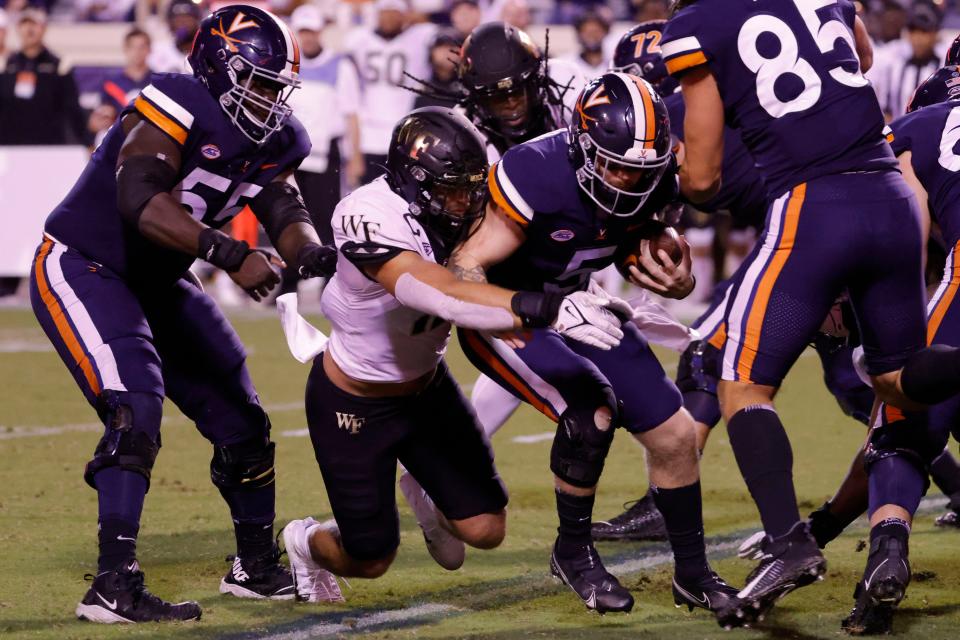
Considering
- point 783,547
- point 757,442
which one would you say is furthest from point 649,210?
point 783,547

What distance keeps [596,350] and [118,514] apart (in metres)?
1.39

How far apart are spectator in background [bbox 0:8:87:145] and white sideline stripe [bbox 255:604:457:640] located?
820 cm

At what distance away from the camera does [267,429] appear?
4.52 m

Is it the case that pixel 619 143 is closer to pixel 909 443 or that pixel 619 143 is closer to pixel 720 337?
pixel 720 337

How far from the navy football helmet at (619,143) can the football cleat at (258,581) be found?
4.83 ft

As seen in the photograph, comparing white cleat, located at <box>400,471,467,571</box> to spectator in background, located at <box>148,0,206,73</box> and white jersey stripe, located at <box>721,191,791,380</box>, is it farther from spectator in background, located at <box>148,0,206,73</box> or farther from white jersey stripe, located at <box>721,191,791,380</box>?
spectator in background, located at <box>148,0,206,73</box>

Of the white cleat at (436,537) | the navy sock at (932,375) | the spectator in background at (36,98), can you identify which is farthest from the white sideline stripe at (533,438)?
the spectator in background at (36,98)

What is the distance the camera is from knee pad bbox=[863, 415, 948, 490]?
4.03 m

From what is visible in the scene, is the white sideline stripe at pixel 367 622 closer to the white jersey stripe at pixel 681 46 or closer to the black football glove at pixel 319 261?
the black football glove at pixel 319 261

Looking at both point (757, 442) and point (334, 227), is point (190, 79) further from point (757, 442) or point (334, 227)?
point (757, 442)

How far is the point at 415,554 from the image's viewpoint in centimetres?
489

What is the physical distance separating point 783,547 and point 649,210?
1.07m

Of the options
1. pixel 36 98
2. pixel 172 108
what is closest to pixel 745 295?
pixel 172 108

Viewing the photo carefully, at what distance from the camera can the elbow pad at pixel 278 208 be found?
14.7 feet
